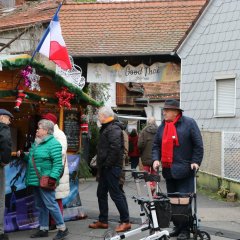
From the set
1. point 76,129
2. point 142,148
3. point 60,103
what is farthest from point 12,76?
point 142,148

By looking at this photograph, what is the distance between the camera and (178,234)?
302 inches

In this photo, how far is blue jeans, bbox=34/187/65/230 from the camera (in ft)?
25.5

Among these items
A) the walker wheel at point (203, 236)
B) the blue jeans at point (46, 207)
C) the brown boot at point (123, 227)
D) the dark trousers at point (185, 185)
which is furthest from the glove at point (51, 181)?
the walker wheel at point (203, 236)

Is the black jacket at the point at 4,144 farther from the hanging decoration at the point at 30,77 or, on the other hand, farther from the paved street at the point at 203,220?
the paved street at the point at 203,220

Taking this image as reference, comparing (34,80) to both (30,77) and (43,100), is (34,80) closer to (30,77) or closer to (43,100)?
(30,77)

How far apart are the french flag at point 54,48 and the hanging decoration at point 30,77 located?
69cm

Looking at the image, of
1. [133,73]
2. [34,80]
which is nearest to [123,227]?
[34,80]

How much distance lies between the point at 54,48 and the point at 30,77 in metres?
0.99

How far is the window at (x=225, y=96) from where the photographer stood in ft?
50.8

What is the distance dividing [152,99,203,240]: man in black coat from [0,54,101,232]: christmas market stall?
1.90m

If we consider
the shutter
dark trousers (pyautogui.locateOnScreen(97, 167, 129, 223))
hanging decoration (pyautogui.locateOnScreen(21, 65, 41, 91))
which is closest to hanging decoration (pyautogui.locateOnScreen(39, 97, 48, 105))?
hanging decoration (pyautogui.locateOnScreen(21, 65, 41, 91))

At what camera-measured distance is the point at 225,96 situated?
1573cm

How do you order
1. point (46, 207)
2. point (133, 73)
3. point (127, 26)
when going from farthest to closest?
point (127, 26) → point (133, 73) → point (46, 207)

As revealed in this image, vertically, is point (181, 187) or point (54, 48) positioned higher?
point (54, 48)
